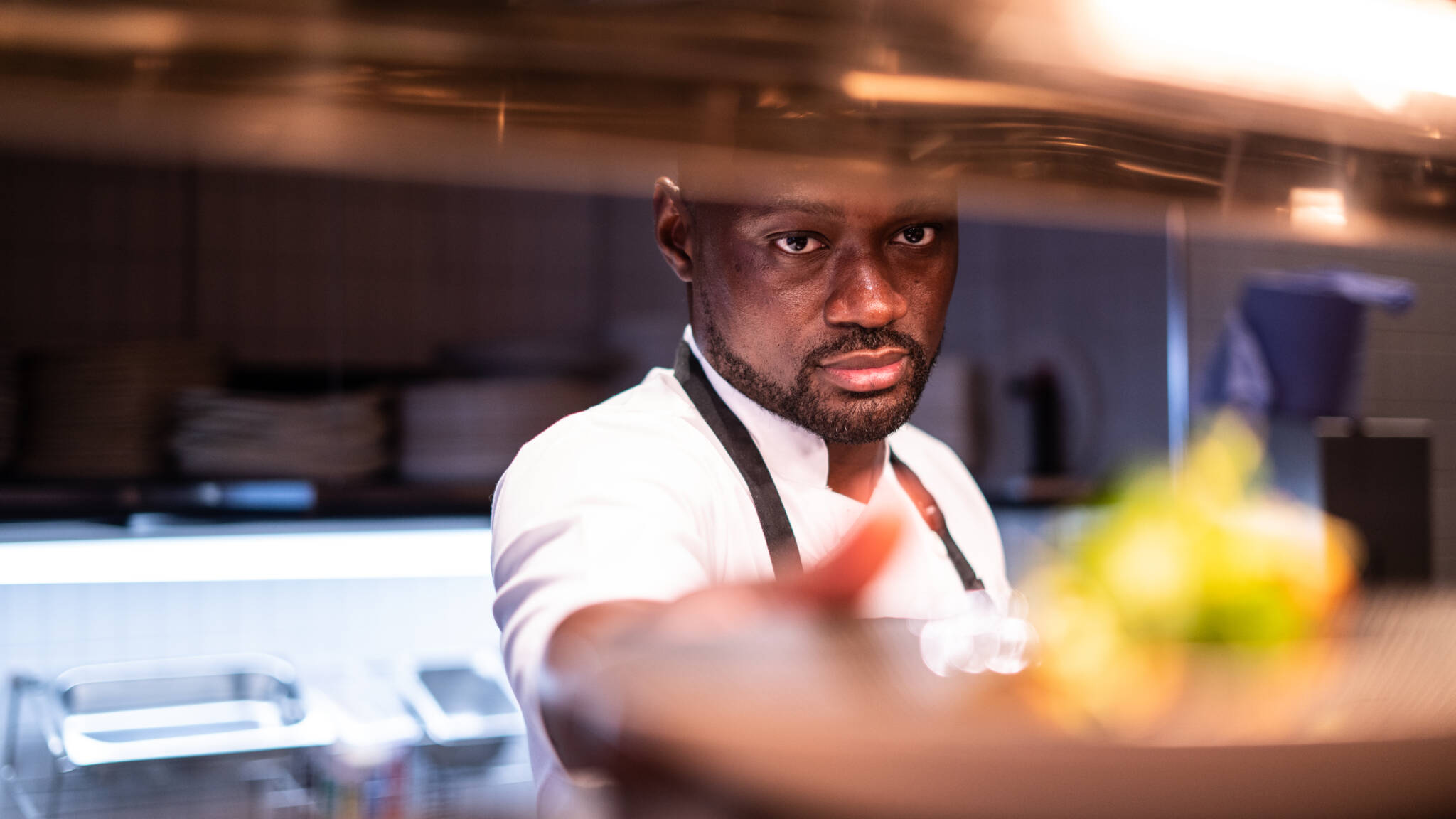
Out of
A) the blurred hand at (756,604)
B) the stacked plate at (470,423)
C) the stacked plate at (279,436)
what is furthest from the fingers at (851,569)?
the stacked plate at (279,436)

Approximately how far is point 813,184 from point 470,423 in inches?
36.7

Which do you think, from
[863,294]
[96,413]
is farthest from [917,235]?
[96,413]

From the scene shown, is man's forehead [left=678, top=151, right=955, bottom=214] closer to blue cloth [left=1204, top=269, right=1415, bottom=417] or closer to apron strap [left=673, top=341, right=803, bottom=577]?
apron strap [left=673, top=341, right=803, bottom=577]

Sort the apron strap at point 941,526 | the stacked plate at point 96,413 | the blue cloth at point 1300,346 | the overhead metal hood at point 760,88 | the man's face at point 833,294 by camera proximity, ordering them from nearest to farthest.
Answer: the overhead metal hood at point 760,88 → the man's face at point 833,294 → the apron strap at point 941,526 → the stacked plate at point 96,413 → the blue cloth at point 1300,346

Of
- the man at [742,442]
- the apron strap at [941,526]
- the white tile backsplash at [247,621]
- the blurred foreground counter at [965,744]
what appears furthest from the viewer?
the white tile backsplash at [247,621]

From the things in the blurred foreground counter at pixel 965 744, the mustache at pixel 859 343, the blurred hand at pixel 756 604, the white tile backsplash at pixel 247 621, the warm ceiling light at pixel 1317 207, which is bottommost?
the white tile backsplash at pixel 247 621

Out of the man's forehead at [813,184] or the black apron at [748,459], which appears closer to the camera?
the man's forehead at [813,184]

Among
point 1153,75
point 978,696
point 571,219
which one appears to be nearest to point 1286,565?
point 978,696

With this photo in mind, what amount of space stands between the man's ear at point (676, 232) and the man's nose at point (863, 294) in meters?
0.09

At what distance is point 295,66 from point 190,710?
1.55m

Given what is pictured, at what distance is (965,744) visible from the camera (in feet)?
0.67

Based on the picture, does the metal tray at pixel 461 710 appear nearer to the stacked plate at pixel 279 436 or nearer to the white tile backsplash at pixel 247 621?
the white tile backsplash at pixel 247 621

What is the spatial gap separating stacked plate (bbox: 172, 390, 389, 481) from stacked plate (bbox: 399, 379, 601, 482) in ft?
0.14

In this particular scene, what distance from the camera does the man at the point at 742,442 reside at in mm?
428
